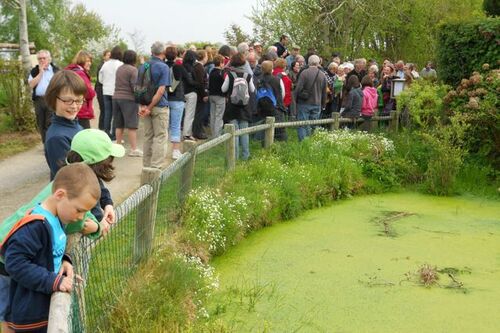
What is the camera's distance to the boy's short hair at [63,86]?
357cm

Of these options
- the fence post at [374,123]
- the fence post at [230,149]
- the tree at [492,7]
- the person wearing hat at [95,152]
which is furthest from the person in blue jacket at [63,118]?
the tree at [492,7]

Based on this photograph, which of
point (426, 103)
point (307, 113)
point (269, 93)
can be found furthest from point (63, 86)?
point (426, 103)

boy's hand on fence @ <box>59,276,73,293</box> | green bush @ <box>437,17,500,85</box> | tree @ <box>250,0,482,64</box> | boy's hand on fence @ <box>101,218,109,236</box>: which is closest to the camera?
boy's hand on fence @ <box>59,276,73,293</box>

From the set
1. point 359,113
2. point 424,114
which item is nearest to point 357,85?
point 359,113

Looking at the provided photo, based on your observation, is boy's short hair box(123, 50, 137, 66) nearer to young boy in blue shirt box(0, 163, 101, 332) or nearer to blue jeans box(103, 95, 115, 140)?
blue jeans box(103, 95, 115, 140)

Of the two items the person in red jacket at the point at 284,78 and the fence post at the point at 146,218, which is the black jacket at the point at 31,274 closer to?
the fence post at the point at 146,218

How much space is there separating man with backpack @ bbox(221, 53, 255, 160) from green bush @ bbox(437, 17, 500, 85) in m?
3.74

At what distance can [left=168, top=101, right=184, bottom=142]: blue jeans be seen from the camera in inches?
376

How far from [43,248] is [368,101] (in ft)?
32.3

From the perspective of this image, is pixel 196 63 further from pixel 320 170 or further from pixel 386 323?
pixel 386 323

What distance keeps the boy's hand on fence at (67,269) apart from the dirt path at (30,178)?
3716mm

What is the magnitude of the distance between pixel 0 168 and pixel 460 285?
624 centimetres

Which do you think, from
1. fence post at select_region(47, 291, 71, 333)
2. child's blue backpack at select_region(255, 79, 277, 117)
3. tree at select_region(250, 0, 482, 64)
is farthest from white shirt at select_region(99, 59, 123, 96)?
tree at select_region(250, 0, 482, 64)

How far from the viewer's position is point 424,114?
11.1 metres
